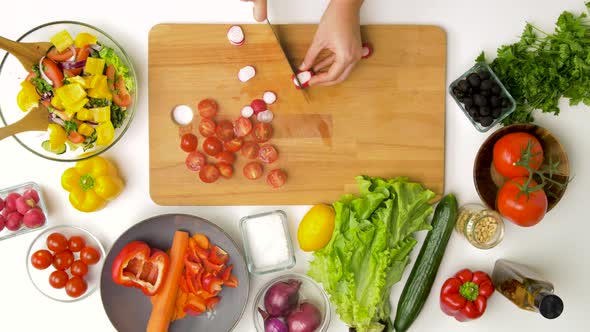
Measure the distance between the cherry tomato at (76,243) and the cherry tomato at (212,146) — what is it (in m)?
0.44

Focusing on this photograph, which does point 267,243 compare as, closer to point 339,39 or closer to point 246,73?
point 246,73

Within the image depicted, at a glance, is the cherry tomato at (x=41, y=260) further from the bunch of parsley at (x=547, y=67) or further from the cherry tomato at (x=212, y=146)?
the bunch of parsley at (x=547, y=67)

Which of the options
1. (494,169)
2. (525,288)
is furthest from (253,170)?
(525,288)

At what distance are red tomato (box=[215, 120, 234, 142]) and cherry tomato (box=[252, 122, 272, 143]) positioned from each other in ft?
0.22

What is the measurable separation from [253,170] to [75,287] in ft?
1.95

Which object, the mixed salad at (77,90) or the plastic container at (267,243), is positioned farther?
the plastic container at (267,243)

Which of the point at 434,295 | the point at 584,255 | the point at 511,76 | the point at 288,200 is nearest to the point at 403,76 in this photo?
the point at 511,76

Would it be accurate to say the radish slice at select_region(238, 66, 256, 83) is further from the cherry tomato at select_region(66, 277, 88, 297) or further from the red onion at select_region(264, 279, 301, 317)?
the cherry tomato at select_region(66, 277, 88, 297)

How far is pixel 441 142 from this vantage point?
150 cm

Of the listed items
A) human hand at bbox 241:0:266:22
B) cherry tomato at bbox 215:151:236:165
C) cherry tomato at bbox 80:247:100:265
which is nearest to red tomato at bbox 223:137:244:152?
cherry tomato at bbox 215:151:236:165

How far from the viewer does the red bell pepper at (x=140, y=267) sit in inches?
55.4

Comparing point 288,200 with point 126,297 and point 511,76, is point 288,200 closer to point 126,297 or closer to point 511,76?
point 126,297

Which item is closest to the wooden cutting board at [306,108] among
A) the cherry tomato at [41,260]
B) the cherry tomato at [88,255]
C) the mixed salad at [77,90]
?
the mixed salad at [77,90]

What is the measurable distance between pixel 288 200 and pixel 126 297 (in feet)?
1.78
